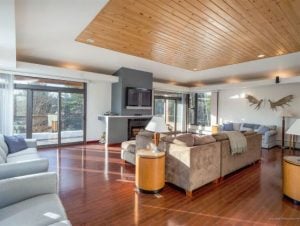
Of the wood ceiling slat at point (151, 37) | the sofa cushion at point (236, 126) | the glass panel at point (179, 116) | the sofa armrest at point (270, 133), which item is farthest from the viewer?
the glass panel at point (179, 116)

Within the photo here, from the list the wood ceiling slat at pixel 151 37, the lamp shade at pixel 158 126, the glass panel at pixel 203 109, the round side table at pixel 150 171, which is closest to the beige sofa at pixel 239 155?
the lamp shade at pixel 158 126

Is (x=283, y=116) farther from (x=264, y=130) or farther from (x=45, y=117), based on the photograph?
(x=45, y=117)

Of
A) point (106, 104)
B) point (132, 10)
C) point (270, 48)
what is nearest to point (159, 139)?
point (132, 10)

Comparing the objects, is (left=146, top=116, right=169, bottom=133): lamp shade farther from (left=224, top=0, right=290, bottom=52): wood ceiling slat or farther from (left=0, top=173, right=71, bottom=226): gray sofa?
(left=224, top=0, right=290, bottom=52): wood ceiling slat

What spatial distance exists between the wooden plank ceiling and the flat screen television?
1987 mm

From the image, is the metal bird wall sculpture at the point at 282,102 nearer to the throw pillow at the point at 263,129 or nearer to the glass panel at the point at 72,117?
the throw pillow at the point at 263,129

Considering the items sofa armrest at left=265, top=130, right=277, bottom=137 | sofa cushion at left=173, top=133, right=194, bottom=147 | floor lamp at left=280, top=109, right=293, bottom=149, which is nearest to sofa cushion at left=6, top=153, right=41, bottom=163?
sofa cushion at left=173, top=133, right=194, bottom=147

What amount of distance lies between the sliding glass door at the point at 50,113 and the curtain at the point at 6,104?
0.36 m

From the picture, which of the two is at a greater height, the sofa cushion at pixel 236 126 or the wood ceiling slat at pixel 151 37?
the wood ceiling slat at pixel 151 37

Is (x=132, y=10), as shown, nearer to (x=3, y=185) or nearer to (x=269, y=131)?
(x=3, y=185)

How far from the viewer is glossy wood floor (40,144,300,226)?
2.50 m

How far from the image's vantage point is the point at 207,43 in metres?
4.71

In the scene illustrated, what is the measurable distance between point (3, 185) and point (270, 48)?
6.00 metres

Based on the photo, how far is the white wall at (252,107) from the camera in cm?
747
